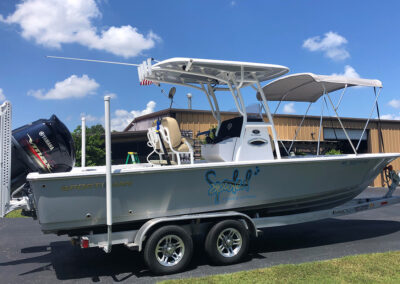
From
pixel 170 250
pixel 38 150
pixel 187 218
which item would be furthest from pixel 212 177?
pixel 38 150

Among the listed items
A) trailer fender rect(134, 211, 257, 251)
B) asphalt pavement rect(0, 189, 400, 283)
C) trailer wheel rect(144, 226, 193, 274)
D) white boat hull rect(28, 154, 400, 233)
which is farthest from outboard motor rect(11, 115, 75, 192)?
trailer wheel rect(144, 226, 193, 274)

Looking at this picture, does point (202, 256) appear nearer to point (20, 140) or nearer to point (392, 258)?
point (392, 258)

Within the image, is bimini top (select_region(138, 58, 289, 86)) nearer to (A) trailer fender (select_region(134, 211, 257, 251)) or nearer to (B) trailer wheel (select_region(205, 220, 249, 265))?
(A) trailer fender (select_region(134, 211, 257, 251))

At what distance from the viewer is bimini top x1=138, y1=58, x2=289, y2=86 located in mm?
5529

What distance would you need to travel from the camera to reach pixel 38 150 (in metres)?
5.13

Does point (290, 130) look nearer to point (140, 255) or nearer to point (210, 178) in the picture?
point (140, 255)

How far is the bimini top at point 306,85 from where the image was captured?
667 centimetres

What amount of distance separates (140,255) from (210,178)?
6.54 feet

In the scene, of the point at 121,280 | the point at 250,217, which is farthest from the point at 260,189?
the point at 121,280

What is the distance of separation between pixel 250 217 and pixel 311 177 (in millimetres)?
1227

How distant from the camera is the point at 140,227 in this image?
17.0 ft

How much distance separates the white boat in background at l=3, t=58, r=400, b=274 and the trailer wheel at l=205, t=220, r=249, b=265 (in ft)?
0.96

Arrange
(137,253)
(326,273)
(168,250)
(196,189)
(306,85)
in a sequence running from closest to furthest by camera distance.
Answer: (326,273) → (168,250) → (196,189) → (137,253) → (306,85)

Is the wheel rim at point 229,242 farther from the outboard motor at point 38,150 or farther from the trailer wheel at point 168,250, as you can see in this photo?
the outboard motor at point 38,150
